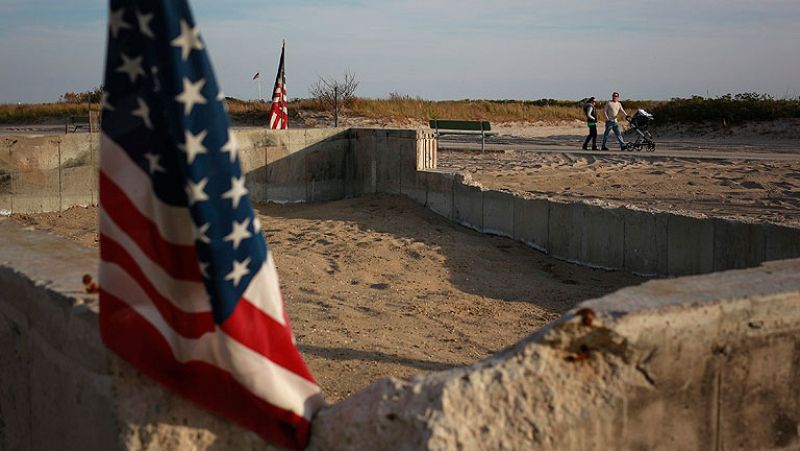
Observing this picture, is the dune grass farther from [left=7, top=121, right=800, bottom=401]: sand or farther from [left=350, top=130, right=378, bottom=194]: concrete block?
[left=350, top=130, right=378, bottom=194]: concrete block

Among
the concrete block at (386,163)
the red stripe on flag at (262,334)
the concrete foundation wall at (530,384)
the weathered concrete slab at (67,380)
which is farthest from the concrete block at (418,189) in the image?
the red stripe on flag at (262,334)

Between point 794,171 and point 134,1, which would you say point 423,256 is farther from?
point 794,171

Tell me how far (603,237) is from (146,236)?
296 inches

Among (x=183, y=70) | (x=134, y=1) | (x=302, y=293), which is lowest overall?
(x=302, y=293)

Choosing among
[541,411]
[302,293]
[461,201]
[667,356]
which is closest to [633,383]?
[667,356]

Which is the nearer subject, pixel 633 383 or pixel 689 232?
pixel 633 383

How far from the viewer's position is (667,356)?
323 centimetres

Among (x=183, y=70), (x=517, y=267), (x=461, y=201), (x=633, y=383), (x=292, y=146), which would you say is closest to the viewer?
(x=183, y=70)

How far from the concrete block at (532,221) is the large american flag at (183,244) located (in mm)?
7968

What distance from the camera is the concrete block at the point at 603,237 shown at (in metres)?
9.80

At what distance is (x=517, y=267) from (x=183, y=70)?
7.58 meters

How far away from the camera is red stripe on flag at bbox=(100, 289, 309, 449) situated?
10.1 ft

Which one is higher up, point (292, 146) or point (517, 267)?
point (292, 146)

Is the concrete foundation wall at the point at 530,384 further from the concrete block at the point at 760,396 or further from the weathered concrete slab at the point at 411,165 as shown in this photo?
the weathered concrete slab at the point at 411,165
